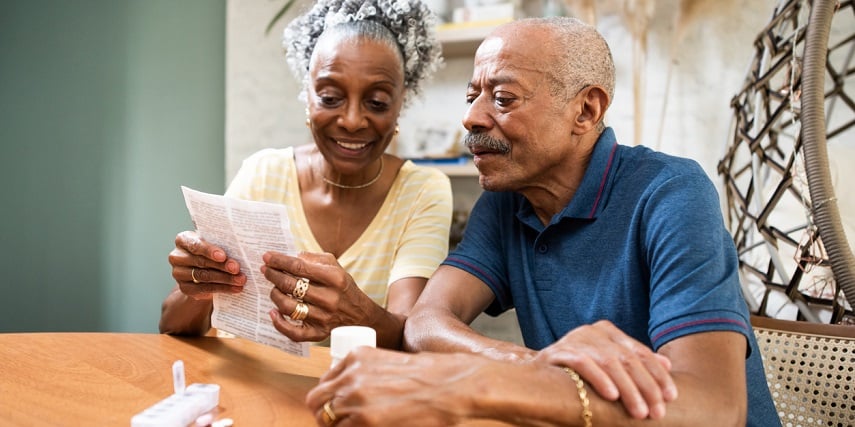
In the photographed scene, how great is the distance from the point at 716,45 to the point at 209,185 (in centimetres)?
217

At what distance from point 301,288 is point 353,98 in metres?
0.75

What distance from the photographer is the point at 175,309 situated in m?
1.59

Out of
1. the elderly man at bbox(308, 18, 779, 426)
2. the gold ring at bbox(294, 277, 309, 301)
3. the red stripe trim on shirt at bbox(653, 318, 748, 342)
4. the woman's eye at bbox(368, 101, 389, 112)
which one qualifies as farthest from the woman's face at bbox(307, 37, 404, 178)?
the red stripe trim on shirt at bbox(653, 318, 748, 342)

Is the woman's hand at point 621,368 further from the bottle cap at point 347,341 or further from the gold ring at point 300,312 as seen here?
the gold ring at point 300,312

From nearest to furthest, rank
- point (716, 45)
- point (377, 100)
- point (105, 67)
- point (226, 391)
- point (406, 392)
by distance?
1. point (406, 392)
2. point (226, 391)
3. point (377, 100)
4. point (716, 45)
5. point (105, 67)

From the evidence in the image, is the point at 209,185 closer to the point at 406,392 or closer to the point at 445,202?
the point at 445,202

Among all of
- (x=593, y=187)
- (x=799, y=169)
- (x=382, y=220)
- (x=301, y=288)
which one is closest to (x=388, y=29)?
(x=382, y=220)

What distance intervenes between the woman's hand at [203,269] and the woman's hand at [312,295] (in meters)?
0.11

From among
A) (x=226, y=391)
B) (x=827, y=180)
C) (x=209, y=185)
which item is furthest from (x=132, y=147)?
(x=827, y=180)

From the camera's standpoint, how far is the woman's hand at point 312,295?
1282 mm

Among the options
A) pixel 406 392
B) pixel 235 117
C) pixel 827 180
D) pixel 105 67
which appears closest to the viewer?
pixel 406 392

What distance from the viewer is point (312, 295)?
1317 mm

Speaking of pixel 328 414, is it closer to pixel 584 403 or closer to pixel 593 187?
pixel 584 403

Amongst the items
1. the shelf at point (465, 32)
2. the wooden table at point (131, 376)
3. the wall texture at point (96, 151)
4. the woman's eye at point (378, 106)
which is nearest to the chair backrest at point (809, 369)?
the wooden table at point (131, 376)
